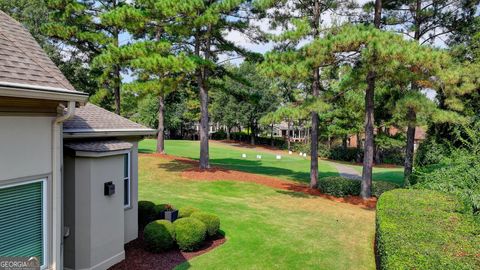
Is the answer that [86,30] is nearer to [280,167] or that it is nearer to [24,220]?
[280,167]

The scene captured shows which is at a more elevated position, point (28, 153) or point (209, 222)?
point (28, 153)

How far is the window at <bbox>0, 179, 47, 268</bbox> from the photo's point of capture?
15.6ft

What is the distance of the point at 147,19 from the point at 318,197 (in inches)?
510

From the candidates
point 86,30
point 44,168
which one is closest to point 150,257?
point 44,168

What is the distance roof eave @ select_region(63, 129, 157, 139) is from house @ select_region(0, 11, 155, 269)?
0.03m

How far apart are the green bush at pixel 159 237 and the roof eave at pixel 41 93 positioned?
4314 mm

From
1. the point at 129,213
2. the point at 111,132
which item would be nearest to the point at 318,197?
the point at 129,213

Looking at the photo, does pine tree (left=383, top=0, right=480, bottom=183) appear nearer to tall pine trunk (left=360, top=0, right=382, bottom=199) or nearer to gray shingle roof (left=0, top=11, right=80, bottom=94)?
tall pine trunk (left=360, top=0, right=382, bottom=199)

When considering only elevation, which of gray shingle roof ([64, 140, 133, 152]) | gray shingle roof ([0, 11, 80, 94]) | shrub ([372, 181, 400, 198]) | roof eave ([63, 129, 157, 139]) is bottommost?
shrub ([372, 181, 400, 198])

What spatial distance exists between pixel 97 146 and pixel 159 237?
2.73m

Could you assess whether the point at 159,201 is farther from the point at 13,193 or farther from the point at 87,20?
the point at 87,20

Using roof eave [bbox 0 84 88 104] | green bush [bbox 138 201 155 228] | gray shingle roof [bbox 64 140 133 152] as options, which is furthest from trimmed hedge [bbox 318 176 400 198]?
roof eave [bbox 0 84 88 104]

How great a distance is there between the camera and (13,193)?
4.81 m

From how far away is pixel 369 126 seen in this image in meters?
16.8
